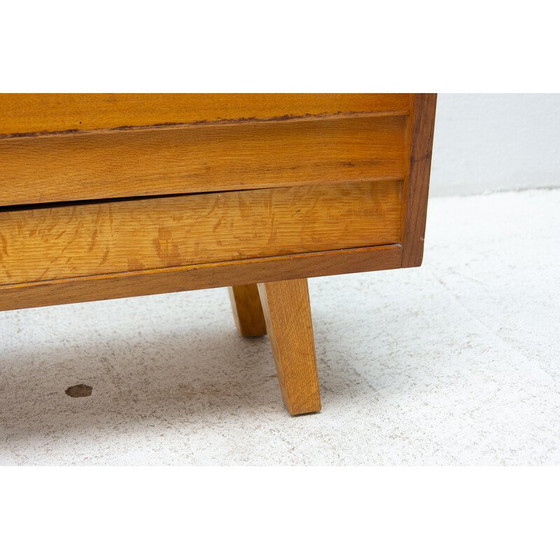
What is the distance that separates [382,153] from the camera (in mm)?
1015

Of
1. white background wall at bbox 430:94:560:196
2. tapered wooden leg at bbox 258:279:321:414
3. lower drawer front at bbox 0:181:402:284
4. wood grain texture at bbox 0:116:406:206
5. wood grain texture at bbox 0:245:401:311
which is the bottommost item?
white background wall at bbox 430:94:560:196

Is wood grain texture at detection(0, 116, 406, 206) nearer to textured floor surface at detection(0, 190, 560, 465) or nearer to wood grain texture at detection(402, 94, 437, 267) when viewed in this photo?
wood grain texture at detection(402, 94, 437, 267)

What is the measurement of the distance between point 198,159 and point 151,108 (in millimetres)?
83

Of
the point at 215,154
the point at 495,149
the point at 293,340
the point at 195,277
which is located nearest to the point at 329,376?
the point at 293,340

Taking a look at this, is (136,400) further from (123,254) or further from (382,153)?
(382,153)

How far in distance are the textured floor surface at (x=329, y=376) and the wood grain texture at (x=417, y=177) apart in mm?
243

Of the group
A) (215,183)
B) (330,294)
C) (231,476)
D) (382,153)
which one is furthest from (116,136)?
(330,294)

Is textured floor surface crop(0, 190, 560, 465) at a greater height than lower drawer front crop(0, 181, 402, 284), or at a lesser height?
lesser

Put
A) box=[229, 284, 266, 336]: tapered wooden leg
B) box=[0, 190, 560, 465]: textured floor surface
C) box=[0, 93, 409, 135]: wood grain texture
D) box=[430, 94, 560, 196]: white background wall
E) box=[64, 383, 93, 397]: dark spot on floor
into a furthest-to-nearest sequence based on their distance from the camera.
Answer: box=[430, 94, 560, 196]: white background wall < box=[229, 284, 266, 336]: tapered wooden leg < box=[64, 383, 93, 397]: dark spot on floor < box=[0, 190, 560, 465]: textured floor surface < box=[0, 93, 409, 135]: wood grain texture

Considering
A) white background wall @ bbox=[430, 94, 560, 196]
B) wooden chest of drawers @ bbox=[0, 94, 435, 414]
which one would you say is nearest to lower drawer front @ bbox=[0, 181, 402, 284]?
wooden chest of drawers @ bbox=[0, 94, 435, 414]

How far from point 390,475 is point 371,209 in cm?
34

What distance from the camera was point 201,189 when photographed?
0.99 meters

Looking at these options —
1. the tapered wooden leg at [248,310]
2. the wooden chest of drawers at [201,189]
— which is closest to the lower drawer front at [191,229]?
the wooden chest of drawers at [201,189]

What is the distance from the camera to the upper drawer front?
0.94 m
